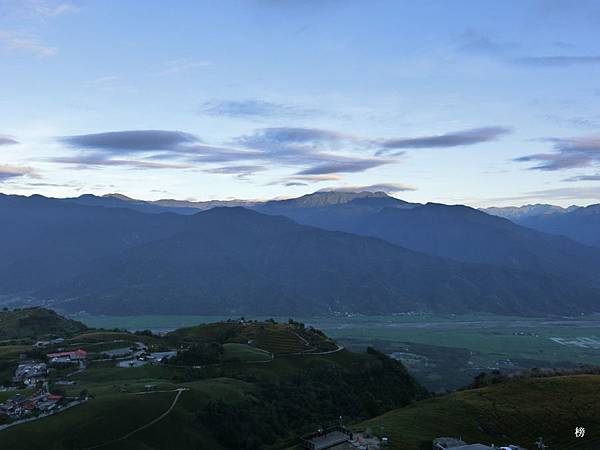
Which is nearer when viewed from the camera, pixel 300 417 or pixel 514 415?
pixel 514 415

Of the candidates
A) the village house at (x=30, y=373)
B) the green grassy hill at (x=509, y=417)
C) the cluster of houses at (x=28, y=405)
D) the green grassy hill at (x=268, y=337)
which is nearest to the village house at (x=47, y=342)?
the village house at (x=30, y=373)

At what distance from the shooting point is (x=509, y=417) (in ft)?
311

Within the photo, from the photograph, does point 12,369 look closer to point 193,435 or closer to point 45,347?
point 45,347

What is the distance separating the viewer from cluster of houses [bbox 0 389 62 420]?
95.8 m

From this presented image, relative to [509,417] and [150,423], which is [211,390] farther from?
[509,417]

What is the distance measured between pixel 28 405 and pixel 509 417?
280 ft

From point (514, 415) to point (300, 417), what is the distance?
4433 cm

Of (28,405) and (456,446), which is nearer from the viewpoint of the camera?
(456,446)

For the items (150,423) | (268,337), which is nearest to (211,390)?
(150,423)

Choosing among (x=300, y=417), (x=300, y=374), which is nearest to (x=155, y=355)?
(x=300, y=374)

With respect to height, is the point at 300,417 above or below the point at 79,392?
below

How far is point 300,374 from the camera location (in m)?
144

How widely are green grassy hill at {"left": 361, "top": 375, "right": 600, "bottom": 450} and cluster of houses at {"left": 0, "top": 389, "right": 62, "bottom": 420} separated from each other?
2229 inches

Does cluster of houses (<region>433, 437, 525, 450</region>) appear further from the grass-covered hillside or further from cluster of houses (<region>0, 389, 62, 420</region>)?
cluster of houses (<region>0, 389, 62, 420</region>)
